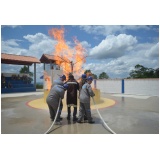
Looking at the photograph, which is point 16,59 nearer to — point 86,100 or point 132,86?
point 132,86

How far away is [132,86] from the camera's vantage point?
17016 millimetres

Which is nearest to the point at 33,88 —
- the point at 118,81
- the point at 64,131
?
the point at 118,81

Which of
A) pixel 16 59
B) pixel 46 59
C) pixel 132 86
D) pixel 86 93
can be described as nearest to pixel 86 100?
pixel 86 93

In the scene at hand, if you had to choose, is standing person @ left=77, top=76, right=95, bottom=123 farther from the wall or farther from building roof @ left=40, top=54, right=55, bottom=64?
building roof @ left=40, top=54, right=55, bottom=64

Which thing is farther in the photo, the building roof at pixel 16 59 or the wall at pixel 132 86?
the building roof at pixel 16 59

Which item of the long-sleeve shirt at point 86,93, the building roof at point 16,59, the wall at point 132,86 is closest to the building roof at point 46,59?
the building roof at point 16,59

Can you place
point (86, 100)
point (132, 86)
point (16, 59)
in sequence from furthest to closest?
point (16, 59)
point (132, 86)
point (86, 100)

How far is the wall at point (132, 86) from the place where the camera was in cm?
1545

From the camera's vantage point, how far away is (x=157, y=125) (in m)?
5.38

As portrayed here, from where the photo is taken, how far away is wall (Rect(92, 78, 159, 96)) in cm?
1545

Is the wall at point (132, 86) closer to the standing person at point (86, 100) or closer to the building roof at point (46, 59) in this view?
the building roof at point (46, 59)

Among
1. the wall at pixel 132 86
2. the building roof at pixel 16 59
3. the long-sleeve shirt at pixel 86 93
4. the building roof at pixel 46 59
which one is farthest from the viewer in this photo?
the building roof at pixel 46 59

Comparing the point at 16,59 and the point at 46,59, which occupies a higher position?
the point at 46,59
